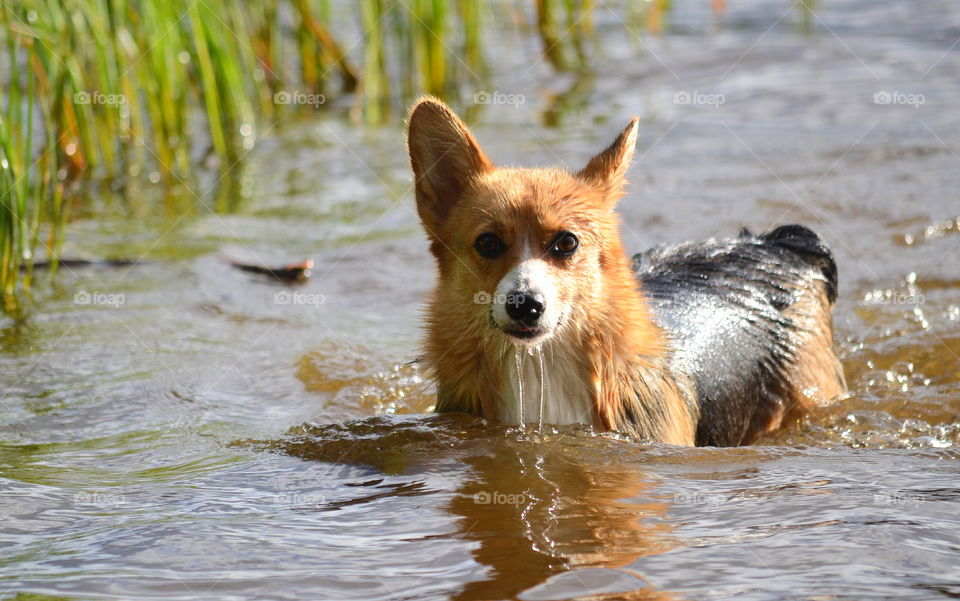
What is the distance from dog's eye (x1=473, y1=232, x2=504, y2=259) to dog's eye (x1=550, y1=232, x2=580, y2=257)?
0.19 metres

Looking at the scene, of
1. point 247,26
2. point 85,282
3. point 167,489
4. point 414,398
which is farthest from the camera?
point 247,26

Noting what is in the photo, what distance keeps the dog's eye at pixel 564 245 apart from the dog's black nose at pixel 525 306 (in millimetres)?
362

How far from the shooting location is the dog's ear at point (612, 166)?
442cm

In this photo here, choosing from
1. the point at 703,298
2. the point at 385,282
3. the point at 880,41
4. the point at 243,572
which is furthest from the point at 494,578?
Result: the point at 880,41

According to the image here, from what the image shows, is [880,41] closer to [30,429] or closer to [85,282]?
[85,282]

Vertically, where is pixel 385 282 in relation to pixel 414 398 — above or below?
above

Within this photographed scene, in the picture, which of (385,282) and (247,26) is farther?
(247,26)

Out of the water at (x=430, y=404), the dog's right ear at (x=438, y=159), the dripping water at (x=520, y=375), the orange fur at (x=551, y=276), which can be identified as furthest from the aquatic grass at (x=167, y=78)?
the dripping water at (x=520, y=375)

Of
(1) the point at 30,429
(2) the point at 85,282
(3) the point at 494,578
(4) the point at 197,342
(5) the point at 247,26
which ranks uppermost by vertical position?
(5) the point at 247,26

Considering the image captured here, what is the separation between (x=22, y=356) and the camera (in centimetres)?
529

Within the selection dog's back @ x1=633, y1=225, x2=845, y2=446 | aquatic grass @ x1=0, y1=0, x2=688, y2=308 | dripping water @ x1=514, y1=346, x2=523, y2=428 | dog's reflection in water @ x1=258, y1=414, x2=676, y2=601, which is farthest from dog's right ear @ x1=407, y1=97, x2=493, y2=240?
aquatic grass @ x1=0, y1=0, x2=688, y2=308

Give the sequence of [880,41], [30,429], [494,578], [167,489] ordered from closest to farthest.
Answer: [494,578] < [167,489] < [30,429] < [880,41]

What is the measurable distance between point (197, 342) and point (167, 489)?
6.38 ft

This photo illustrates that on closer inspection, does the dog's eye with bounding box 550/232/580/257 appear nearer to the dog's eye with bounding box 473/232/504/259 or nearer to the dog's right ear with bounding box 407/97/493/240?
the dog's eye with bounding box 473/232/504/259
